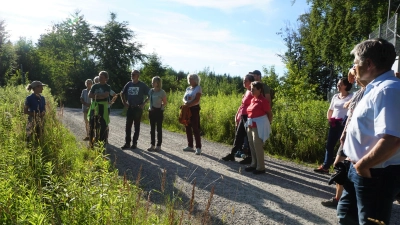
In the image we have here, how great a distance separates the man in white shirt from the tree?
32.6 metres

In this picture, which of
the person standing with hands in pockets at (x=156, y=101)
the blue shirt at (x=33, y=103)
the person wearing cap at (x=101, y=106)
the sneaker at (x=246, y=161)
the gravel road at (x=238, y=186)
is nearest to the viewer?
the gravel road at (x=238, y=186)

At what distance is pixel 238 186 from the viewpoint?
5977mm

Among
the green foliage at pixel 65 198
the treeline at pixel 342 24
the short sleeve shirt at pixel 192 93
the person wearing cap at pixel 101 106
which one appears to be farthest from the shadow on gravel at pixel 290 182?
the treeline at pixel 342 24

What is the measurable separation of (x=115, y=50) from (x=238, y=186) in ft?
101

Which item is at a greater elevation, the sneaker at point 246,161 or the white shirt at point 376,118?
the white shirt at point 376,118

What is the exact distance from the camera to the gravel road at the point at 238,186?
472 centimetres

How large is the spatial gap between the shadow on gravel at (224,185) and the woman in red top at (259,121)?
0.43 metres

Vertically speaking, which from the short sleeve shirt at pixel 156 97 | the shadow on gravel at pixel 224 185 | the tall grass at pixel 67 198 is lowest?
→ the shadow on gravel at pixel 224 185

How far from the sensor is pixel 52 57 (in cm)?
3922

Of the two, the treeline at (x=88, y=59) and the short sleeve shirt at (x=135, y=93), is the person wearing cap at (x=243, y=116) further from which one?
the treeline at (x=88, y=59)

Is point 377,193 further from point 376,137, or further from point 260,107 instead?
point 260,107

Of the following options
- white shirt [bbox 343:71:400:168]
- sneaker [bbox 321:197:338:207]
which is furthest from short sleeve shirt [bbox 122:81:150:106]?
white shirt [bbox 343:71:400:168]

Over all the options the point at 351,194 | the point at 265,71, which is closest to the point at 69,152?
the point at 351,194

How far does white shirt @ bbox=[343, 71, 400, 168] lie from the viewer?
231 cm
